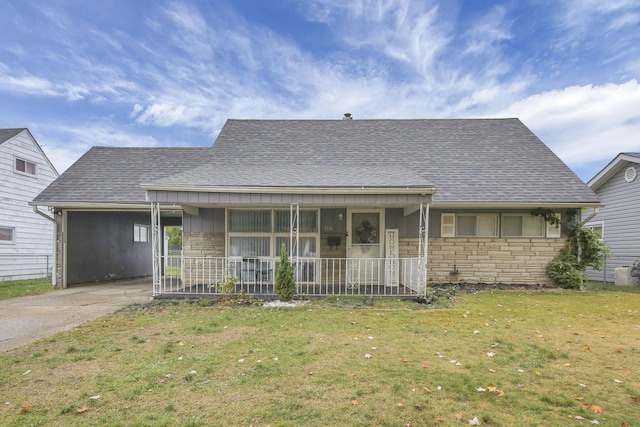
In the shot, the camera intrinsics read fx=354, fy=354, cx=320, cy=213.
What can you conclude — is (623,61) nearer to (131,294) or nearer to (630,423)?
(630,423)

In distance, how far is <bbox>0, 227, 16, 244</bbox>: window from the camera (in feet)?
42.9

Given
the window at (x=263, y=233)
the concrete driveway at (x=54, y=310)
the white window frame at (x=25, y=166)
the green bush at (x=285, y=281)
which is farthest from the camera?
the white window frame at (x=25, y=166)

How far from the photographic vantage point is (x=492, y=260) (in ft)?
32.9

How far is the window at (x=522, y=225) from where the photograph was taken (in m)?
10.1

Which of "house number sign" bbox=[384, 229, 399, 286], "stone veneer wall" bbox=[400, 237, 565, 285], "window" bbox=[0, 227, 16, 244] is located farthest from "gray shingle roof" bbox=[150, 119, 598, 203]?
"window" bbox=[0, 227, 16, 244]

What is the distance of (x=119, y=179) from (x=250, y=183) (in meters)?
5.87

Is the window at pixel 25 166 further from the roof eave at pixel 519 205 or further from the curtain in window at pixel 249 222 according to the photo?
the roof eave at pixel 519 205

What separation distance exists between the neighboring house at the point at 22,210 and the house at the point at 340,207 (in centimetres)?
363

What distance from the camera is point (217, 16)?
12.7 metres

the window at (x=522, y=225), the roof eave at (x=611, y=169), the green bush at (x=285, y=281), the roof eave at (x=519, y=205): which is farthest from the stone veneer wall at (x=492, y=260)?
the roof eave at (x=611, y=169)

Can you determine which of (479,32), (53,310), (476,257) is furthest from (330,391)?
(479,32)

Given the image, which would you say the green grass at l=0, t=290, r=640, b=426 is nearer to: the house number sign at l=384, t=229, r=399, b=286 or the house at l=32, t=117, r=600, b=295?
the house at l=32, t=117, r=600, b=295

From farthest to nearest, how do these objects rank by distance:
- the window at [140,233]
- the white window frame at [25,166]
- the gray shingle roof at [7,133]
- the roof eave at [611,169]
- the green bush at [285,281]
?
the window at [140,233] < the white window frame at [25,166] < the gray shingle roof at [7,133] < the roof eave at [611,169] < the green bush at [285,281]

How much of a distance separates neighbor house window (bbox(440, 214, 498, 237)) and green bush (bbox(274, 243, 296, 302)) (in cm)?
490
